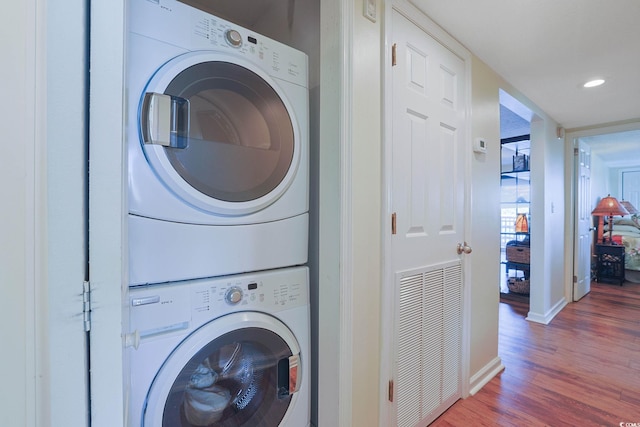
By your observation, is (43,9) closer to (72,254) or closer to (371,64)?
(72,254)

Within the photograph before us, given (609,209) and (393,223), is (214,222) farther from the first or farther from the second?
(609,209)

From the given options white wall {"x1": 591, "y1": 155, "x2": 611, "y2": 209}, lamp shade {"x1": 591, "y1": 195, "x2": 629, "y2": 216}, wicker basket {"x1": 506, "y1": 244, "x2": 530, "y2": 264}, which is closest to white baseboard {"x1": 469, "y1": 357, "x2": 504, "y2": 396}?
wicker basket {"x1": 506, "y1": 244, "x2": 530, "y2": 264}

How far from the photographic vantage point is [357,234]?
1149mm

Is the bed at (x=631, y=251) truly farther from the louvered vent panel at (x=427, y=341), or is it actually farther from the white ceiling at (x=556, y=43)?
the louvered vent panel at (x=427, y=341)

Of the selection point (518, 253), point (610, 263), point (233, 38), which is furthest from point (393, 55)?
point (610, 263)

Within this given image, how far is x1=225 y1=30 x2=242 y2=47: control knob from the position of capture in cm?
95

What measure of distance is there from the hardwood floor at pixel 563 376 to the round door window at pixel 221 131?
5.27 ft

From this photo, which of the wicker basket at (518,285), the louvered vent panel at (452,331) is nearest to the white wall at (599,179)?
the wicker basket at (518,285)

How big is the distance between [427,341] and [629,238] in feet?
19.1

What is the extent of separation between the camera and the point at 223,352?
3.06ft

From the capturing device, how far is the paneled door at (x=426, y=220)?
52.7 inches

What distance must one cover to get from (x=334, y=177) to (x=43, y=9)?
85 centimetres

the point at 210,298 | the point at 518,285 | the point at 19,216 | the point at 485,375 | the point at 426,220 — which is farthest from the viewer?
the point at 518,285

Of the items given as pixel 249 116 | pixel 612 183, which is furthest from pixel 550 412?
pixel 612 183
